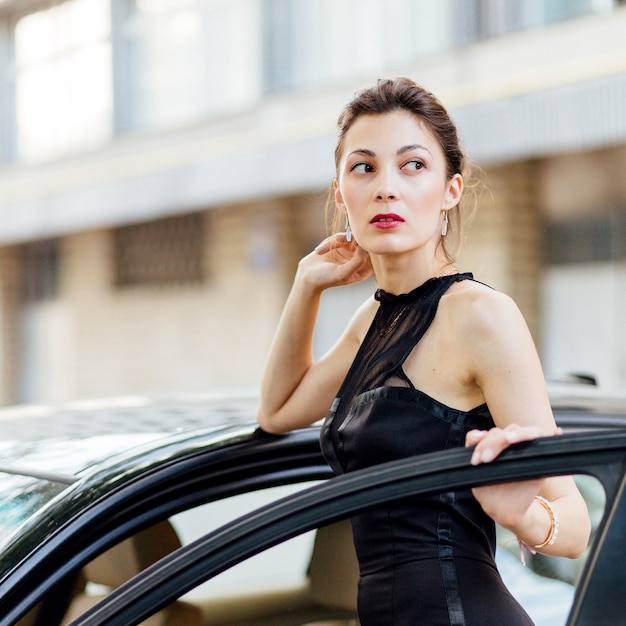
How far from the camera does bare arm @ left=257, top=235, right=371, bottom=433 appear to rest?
6.45 ft

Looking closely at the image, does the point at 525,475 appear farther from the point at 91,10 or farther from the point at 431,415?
the point at 91,10

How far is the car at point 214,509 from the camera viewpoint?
1.26 m

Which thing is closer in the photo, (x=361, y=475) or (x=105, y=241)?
(x=361, y=475)

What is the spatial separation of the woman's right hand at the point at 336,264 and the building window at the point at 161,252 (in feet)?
28.7

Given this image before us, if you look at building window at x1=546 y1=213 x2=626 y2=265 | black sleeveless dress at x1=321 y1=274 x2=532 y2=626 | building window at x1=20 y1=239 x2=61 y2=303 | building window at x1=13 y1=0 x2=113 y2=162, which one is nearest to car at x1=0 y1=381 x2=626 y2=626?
black sleeveless dress at x1=321 y1=274 x2=532 y2=626

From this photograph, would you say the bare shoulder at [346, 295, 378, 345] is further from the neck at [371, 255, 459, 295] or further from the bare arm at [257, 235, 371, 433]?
the neck at [371, 255, 459, 295]

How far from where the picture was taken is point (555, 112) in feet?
23.4

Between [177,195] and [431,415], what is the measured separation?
876 cm

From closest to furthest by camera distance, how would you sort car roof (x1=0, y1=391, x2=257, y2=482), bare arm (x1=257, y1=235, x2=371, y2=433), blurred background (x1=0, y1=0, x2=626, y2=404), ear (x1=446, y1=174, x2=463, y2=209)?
ear (x1=446, y1=174, x2=463, y2=209), car roof (x1=0, y1=391, x2=257, y2=482), bare arm (x1=257, y1=235, x2=371, y2=433), blurred background (x1=0, y1=0, x2=626, y2=404)

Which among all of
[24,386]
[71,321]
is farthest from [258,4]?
[24,386]

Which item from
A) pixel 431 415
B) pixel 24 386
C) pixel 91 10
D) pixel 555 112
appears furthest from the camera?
pixel 24 386

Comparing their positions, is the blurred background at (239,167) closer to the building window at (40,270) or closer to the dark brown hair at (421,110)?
the building window at (40,270)

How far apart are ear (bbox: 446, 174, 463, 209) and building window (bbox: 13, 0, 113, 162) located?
10126mm

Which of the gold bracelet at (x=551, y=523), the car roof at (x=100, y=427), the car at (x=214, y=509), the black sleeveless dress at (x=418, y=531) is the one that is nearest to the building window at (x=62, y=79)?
the car roof at (x=100, y=427)
